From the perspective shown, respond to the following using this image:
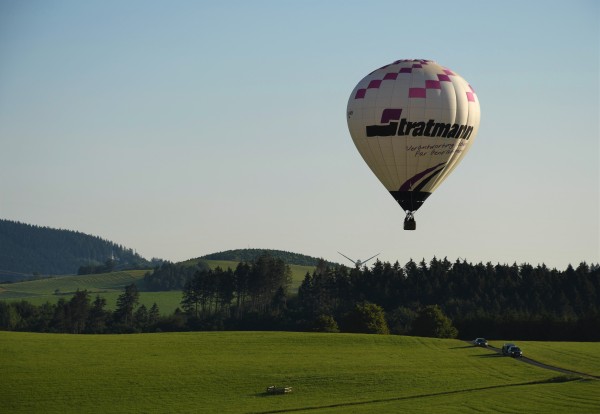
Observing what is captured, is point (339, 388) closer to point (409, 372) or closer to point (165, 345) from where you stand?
point (409, 372)

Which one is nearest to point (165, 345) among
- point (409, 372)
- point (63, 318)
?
point (409, 372)

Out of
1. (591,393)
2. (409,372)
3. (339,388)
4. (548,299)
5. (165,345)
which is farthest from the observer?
(548,299)

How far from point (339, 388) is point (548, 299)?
354 ft

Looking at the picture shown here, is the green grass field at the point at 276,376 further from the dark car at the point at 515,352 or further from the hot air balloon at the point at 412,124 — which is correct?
the hot air balloon at the point at 412,124

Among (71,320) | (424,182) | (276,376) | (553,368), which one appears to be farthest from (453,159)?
(71,320)

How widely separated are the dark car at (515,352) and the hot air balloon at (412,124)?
31839 mm

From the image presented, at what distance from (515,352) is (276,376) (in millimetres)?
24714

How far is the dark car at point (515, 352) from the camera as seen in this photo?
101 m

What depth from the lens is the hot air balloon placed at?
2886 inches

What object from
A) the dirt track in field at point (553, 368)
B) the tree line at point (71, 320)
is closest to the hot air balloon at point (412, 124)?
the dirt track in field at point (553, 368)

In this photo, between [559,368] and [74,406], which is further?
[559,368]

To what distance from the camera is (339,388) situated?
86.4 metres

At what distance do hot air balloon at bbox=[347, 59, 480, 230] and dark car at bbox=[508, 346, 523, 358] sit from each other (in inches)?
1254

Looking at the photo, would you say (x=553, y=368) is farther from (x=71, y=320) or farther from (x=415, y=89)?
(x=71, y=320)
